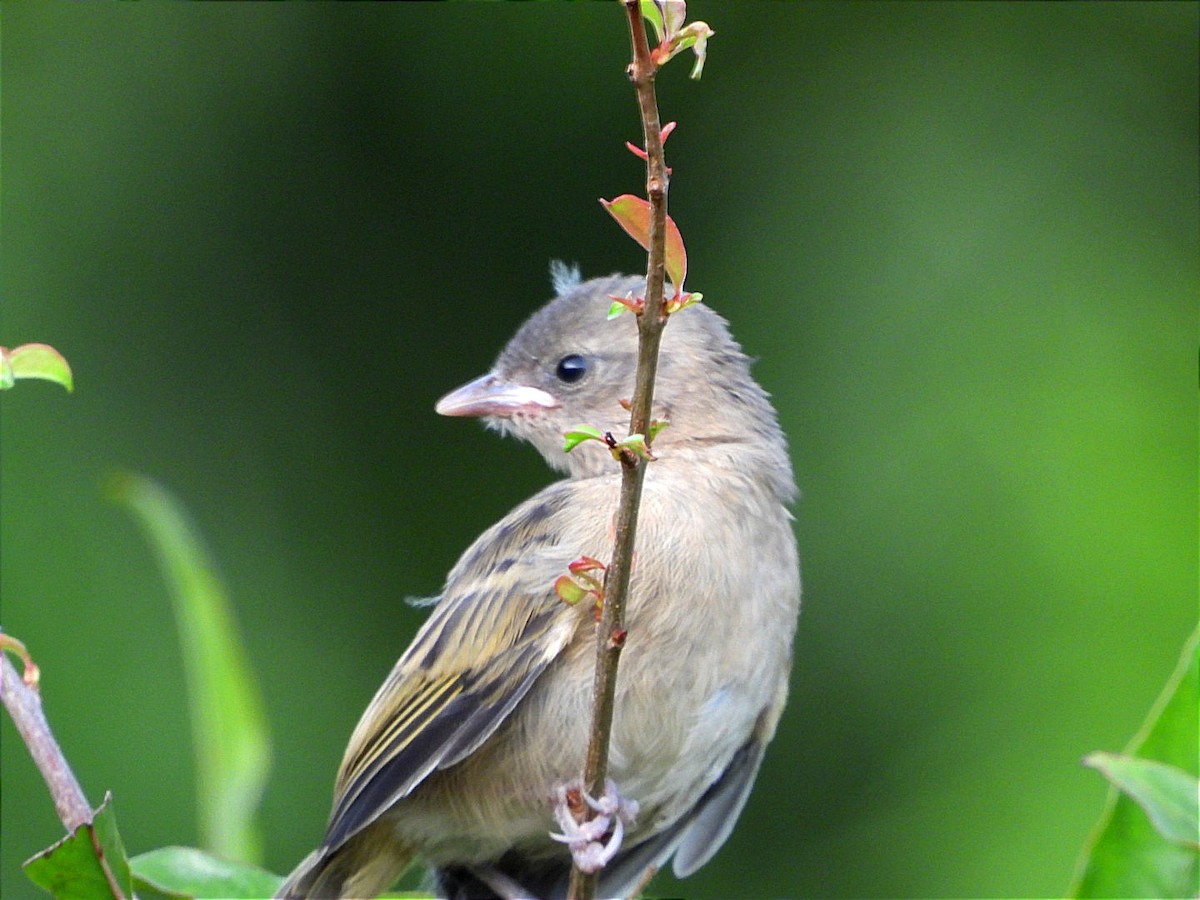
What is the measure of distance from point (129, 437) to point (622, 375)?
9.47 feet

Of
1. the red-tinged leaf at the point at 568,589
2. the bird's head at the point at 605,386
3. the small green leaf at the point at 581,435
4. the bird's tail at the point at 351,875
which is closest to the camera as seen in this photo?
the small green leaf at the point at 581,435

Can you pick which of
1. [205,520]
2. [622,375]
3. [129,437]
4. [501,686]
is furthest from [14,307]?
[501,686]

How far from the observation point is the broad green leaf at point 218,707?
2342mm

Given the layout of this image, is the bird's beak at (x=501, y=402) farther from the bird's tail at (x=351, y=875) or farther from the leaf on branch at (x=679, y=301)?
the leaf on branch at (x=679, y=301)

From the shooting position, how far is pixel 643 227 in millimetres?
1524

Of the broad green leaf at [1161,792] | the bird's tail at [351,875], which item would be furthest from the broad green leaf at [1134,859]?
the bird's tail at [351,875]

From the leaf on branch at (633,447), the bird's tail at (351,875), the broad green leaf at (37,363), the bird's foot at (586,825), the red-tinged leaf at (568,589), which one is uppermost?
the broad green leaf at (37,363)

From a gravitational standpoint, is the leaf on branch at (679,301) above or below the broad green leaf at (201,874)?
above

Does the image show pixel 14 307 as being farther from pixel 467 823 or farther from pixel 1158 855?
pixel 1158 855

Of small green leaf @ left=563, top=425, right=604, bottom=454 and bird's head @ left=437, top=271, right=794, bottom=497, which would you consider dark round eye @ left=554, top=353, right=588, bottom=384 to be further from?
small green leaf @ left=563, top=425, right=604, bottom=454

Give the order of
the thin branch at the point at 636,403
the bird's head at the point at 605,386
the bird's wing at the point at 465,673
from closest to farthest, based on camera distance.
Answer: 1. the thin branch at the point at 636,403
2. the bird's wing at the point at 465,673
3. the bird's head at the point at 605,386

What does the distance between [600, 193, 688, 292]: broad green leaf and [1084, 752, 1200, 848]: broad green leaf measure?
65 centimetres

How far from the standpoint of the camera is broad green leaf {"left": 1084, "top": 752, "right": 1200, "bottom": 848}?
56.7 inches

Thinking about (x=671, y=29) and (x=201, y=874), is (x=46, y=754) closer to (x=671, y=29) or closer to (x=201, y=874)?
(x=201, y=874)
